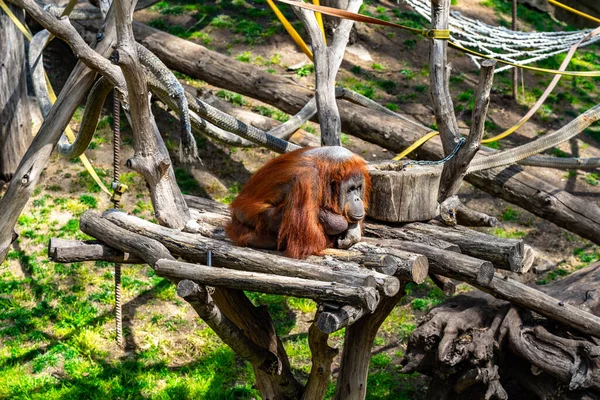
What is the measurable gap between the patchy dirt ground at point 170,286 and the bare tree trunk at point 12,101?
1.32 feet

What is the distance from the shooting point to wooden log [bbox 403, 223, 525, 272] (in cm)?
368

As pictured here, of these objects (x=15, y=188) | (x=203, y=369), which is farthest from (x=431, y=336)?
(x=15, y=188)

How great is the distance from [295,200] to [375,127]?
9.28 feet

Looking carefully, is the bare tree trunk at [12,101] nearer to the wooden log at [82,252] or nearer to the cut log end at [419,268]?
the wooden log at [82,252]

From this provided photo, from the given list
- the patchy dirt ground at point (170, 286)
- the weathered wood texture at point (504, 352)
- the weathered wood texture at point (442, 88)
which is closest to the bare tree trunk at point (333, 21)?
the patchy dirt ground at point (170, 286)

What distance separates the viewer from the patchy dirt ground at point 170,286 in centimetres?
532

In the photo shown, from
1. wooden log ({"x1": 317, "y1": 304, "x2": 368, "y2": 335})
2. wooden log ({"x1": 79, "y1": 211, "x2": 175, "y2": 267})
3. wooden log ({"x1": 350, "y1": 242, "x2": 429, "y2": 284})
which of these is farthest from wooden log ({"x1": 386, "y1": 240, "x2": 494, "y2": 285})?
wooden log ({"x1": 79, "y1": 211, "x2": 175, "y2": 267})

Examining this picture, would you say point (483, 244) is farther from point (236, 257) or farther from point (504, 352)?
point (236, 257)

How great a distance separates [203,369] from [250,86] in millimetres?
2908

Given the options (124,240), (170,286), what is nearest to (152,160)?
(124,240)

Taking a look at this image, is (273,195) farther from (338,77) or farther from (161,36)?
(338,77)

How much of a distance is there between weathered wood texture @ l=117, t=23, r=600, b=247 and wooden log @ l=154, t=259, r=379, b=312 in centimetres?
299

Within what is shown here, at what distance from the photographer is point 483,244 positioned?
3.78 meters

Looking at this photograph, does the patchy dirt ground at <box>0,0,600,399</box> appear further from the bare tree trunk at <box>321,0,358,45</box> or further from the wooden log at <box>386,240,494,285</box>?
the wooden log at <box>386,240,494,285</box>
